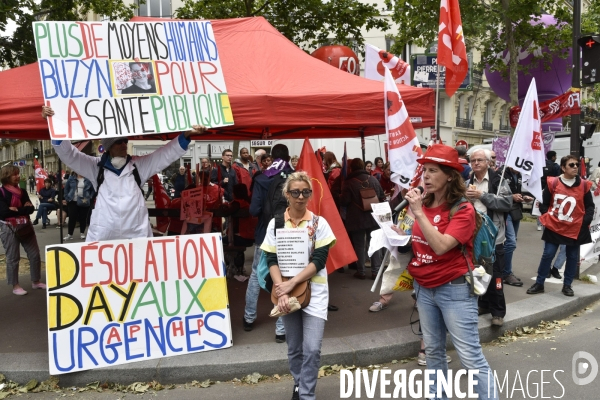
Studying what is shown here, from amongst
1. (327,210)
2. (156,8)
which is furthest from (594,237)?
(156,8)

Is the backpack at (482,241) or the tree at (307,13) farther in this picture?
the tree at (307,13)

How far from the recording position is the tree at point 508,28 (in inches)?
600

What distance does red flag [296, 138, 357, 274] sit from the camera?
5.08 m

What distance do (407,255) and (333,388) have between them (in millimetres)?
1294

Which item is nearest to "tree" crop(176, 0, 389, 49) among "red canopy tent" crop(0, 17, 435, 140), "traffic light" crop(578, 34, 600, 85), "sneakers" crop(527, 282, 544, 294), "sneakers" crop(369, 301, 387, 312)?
"traffic light" crop(578, 34, 600, 85)

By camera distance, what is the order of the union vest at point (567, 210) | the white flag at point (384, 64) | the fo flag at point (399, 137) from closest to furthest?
1. the fo flag at point (399, 137)
2. the union vest at point (567, 210)
3. the white flag at point (384, 64)

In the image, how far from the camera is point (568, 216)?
6.13 m

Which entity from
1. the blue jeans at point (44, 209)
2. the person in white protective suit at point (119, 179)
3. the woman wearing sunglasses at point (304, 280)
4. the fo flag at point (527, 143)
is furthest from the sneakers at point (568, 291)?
the blue jeans at point (44, 209)

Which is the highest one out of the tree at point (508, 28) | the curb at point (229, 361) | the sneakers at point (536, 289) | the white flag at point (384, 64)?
the tree at point (508, 28)

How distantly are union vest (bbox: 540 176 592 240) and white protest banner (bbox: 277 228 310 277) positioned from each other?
14.3 feet

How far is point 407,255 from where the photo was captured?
11.5ft

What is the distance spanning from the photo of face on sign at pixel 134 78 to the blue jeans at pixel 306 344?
2.36 meters

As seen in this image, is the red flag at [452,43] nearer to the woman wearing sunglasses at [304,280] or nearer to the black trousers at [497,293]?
the black trousers at [497,293]

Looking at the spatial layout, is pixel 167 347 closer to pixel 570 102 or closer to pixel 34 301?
pixel 34 301
